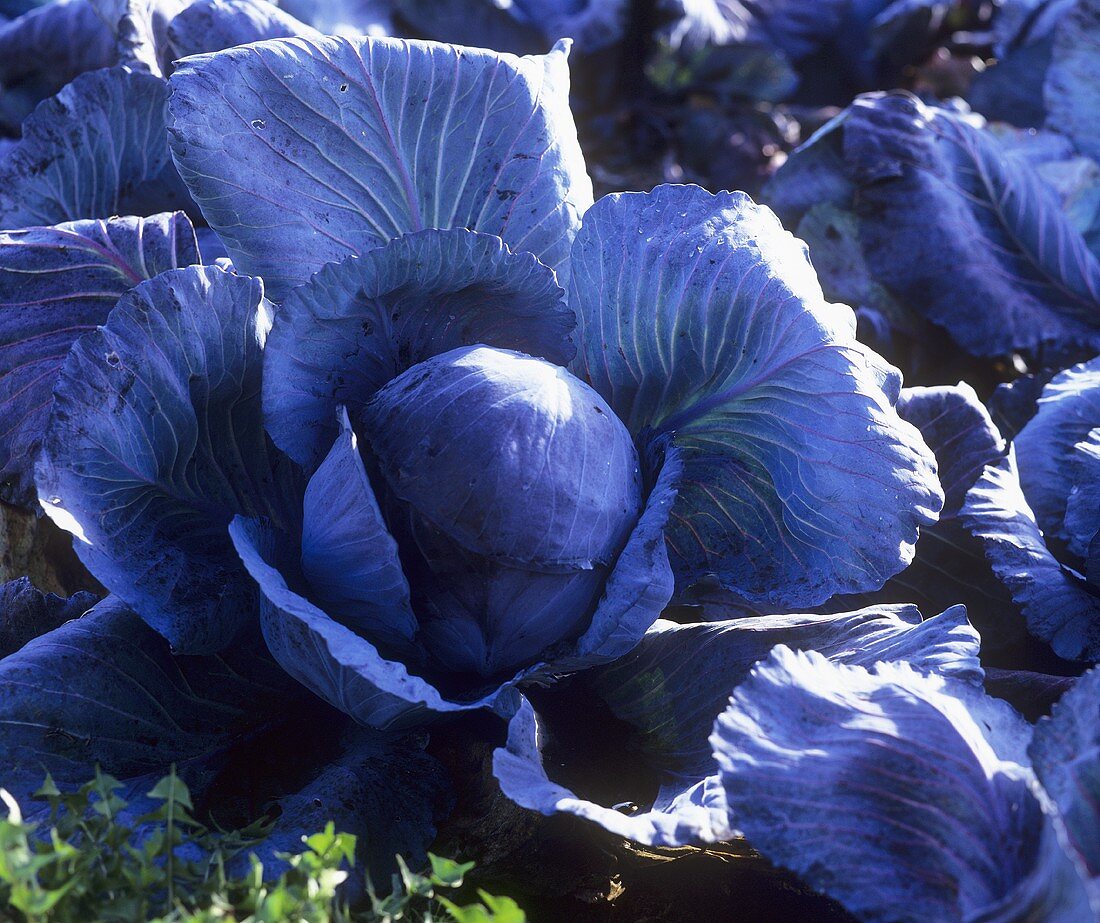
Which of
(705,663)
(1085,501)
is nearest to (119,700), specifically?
(705,663)

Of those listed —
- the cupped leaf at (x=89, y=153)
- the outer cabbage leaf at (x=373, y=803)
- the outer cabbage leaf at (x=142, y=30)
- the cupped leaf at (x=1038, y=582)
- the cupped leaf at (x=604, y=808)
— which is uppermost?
the outer cabbage leaf at (x=142, y=30)

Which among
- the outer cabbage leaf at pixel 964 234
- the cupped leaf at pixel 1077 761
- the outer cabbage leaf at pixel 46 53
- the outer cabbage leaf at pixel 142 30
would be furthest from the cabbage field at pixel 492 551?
the outer cabbage leaf at pixel 46 53

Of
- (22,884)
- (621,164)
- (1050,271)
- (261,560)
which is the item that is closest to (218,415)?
(261,560)

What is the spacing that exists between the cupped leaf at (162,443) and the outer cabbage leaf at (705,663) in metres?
0.59

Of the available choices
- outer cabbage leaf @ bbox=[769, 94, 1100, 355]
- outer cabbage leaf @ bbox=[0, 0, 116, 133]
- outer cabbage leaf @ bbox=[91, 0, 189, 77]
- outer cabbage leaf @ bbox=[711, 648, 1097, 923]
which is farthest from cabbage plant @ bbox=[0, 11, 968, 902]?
outer cabbage leaf @ bbox=[0, 0, 116, 133]

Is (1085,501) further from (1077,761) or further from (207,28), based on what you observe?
(207,28)

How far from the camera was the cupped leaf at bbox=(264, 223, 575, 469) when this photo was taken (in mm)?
1663

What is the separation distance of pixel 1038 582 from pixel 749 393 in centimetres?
66

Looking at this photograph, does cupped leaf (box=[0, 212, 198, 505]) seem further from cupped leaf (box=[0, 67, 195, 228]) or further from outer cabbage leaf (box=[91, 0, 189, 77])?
outer cabbage leaf (box=[91, 0, 189, 77])

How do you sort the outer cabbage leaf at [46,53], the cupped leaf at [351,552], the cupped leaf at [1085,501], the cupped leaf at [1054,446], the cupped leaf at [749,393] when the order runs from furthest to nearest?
1. the outer cabbage leaf at [46,53]
2. the cupped leaf at [1054,446]
3. the cupped leaf at [1085,501]
4. the cupped leaf at [749,393]
5. the cupped leaf at [351,552]

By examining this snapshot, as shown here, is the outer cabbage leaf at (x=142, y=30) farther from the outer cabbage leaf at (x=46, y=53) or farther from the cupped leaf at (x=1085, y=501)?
the cupped leaf at (x=1085, y=501)

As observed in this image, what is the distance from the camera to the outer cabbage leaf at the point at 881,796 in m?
1.27

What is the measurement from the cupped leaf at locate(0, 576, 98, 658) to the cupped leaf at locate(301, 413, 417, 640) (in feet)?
1.80

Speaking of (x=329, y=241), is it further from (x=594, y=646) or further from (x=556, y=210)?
(x=594, y=646)
